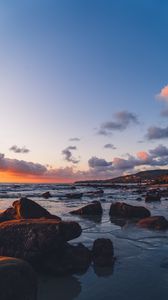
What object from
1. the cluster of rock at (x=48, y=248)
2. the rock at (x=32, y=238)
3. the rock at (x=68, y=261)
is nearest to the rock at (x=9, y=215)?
the cluster of rock at (x=48, y=248)

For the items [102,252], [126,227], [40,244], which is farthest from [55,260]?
[126,227]

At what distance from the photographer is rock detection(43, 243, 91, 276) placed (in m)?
9.85

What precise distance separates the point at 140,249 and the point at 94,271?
2.97 m

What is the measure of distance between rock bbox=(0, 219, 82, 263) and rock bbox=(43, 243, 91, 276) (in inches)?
9.7

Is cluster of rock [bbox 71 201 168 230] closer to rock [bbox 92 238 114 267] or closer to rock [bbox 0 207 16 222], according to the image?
rock [bbox 0 207 16 222]

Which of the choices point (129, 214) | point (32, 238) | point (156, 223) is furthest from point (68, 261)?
point (129, 214)

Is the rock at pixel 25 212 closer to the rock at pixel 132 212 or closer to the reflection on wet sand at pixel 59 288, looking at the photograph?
the rock at pixel 132 212

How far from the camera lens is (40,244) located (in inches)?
400

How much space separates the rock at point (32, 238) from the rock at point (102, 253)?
1087mm

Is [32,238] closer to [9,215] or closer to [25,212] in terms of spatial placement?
[25,212]

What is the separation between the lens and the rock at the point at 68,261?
A: 985 centimetres

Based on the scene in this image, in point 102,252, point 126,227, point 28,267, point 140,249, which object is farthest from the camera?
point 126,227

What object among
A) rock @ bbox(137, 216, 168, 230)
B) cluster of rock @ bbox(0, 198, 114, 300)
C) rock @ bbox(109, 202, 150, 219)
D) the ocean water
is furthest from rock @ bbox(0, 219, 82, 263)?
rock @ bbox(109, 202, 150, 219)

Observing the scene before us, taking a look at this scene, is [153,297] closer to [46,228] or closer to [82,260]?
[82,260]
